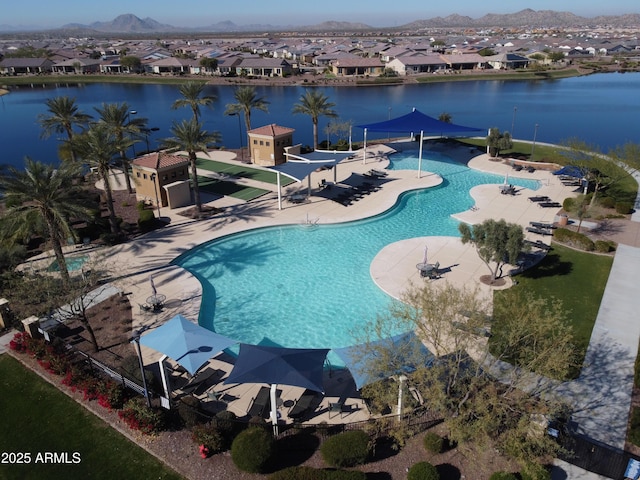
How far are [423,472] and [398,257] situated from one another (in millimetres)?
15623

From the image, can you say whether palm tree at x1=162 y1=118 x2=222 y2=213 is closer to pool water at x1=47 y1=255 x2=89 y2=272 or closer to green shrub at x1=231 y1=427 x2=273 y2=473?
pool water at x1=47 y1=255 x2=89 y2=272

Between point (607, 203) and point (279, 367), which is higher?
point (279, 367)

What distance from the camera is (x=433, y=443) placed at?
14805mm

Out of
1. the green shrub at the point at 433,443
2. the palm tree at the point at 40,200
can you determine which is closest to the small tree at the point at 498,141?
the green shrub at the point at 433,443

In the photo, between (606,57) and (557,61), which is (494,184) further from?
(606,57)

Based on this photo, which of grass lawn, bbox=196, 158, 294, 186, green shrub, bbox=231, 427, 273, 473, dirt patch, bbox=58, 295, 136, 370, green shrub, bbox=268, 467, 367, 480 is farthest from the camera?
grass lawn, bbox=196, 158, 294, 186

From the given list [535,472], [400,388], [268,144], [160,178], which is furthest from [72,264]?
[535,472]

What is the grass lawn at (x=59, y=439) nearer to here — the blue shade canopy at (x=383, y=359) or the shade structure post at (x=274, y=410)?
the shade structure post at (x=274, y=410)

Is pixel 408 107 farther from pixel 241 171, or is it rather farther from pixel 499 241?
pixel 499 241

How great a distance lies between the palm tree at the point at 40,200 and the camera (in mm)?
22047

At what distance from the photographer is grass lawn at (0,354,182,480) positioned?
48.1 feet

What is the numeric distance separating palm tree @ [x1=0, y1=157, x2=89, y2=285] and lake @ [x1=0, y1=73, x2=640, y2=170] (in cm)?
3905

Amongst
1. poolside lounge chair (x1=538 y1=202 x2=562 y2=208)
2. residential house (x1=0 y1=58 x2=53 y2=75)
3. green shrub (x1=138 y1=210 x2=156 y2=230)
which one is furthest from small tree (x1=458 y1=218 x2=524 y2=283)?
residential house (x1=0 y1=58 x2=53 y2=75)

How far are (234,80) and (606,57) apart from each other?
149 meters
